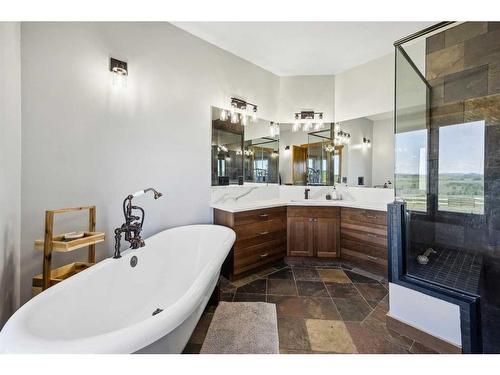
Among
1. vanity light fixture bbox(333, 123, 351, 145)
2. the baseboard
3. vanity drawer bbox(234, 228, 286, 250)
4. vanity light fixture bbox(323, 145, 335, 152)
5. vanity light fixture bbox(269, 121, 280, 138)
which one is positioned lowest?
the baseboard

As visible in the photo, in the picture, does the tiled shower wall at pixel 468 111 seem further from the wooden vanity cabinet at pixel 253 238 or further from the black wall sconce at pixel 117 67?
the black wall sconce at pixel 117 67

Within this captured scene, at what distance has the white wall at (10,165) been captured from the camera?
1.17m

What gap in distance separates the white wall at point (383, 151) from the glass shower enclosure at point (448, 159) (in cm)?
59

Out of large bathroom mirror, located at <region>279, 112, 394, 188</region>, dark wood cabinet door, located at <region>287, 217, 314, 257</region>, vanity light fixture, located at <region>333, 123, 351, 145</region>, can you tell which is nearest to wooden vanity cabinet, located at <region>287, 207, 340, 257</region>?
dark wood cabinet door, located at <region>287, 217, 314, 257</region>

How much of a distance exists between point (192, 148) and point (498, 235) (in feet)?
9.65

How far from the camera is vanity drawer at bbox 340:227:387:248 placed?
2301 mm

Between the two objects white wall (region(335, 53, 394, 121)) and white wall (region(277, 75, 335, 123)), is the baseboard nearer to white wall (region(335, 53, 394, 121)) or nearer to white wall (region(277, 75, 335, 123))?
white wall (region(335, 53, 394, 121))

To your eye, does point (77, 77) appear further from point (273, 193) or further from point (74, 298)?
point (273, 193)

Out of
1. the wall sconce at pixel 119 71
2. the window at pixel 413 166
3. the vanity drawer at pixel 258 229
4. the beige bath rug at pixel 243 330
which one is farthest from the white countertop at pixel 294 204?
the wall sconce at pixel 119 71

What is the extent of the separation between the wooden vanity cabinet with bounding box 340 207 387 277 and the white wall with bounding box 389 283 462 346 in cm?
87

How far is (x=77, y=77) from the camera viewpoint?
162cm

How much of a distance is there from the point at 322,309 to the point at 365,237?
3.64 feet

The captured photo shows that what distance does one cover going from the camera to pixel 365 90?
2.81 metres

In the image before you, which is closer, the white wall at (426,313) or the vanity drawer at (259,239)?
the white wall at (426,313)
